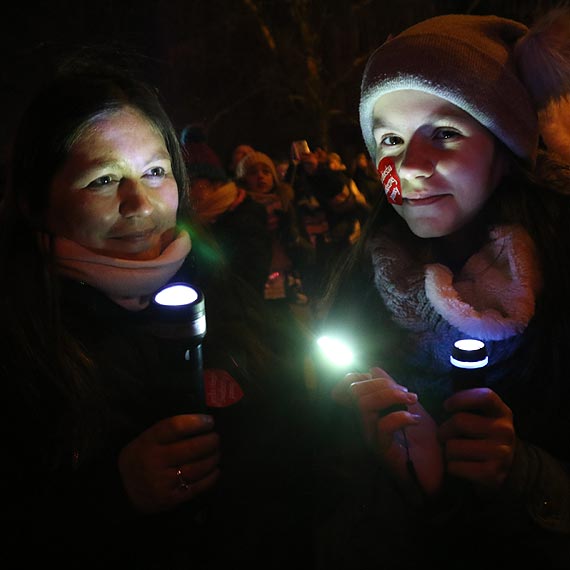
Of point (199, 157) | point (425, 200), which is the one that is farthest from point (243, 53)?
point (425, 200)

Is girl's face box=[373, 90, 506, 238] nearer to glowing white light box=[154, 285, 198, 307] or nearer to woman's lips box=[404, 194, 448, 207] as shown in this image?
woman's lips box=[404, 194, 448, 207]

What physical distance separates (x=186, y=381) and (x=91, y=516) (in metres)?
0.46

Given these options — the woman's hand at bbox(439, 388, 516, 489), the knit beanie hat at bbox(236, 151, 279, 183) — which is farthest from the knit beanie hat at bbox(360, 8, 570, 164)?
the knit beanie hat at bbox(236, 151, 279, 183)

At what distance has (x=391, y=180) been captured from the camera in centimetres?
158

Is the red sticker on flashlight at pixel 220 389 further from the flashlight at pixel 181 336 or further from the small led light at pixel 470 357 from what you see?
the small led light at pixel 470 357

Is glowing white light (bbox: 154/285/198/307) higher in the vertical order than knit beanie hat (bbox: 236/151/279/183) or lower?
lower

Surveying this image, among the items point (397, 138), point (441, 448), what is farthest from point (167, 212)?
point (441, 448)

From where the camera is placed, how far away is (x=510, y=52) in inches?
59.6

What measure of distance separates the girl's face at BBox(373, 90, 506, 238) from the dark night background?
376 inches

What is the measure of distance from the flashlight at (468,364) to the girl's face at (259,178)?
3899 mm

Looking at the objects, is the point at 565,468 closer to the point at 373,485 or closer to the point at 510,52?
the point at 373,485

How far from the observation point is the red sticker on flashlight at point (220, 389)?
1513 mm

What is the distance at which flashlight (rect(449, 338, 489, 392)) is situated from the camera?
113 cm

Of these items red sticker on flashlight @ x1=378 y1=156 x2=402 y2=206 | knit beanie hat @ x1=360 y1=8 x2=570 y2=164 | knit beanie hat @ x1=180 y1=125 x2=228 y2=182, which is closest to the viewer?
knit beanie hat @ x1=360 y1=8 x2=570 y2=164
